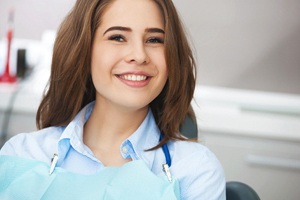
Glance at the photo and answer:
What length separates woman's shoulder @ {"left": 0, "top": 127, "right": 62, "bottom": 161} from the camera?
49.3 inches

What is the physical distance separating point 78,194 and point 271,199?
3.49 ft

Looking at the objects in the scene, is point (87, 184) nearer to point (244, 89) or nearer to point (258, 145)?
point (258, 145)

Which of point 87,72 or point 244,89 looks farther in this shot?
point 244,89

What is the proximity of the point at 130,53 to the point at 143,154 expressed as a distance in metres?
0.24

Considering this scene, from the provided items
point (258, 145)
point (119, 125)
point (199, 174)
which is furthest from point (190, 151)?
point (258, 145)

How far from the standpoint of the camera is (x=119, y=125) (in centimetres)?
128

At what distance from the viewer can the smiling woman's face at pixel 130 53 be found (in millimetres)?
1176

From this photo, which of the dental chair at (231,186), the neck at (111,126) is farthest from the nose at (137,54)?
the dental chair at (231,186)

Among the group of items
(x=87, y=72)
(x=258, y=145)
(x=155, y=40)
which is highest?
(x=155, y=40)

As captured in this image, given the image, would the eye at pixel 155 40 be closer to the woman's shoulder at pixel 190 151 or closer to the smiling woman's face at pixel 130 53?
the smiling woman's face at pixel 130 53

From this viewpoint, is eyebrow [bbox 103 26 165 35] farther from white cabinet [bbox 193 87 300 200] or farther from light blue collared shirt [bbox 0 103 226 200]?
white cabinet [bbox 193 87 300 200]

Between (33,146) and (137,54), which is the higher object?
(137,54)

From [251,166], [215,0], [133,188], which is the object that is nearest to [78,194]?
[133,188]

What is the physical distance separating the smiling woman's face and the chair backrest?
0.28 m
